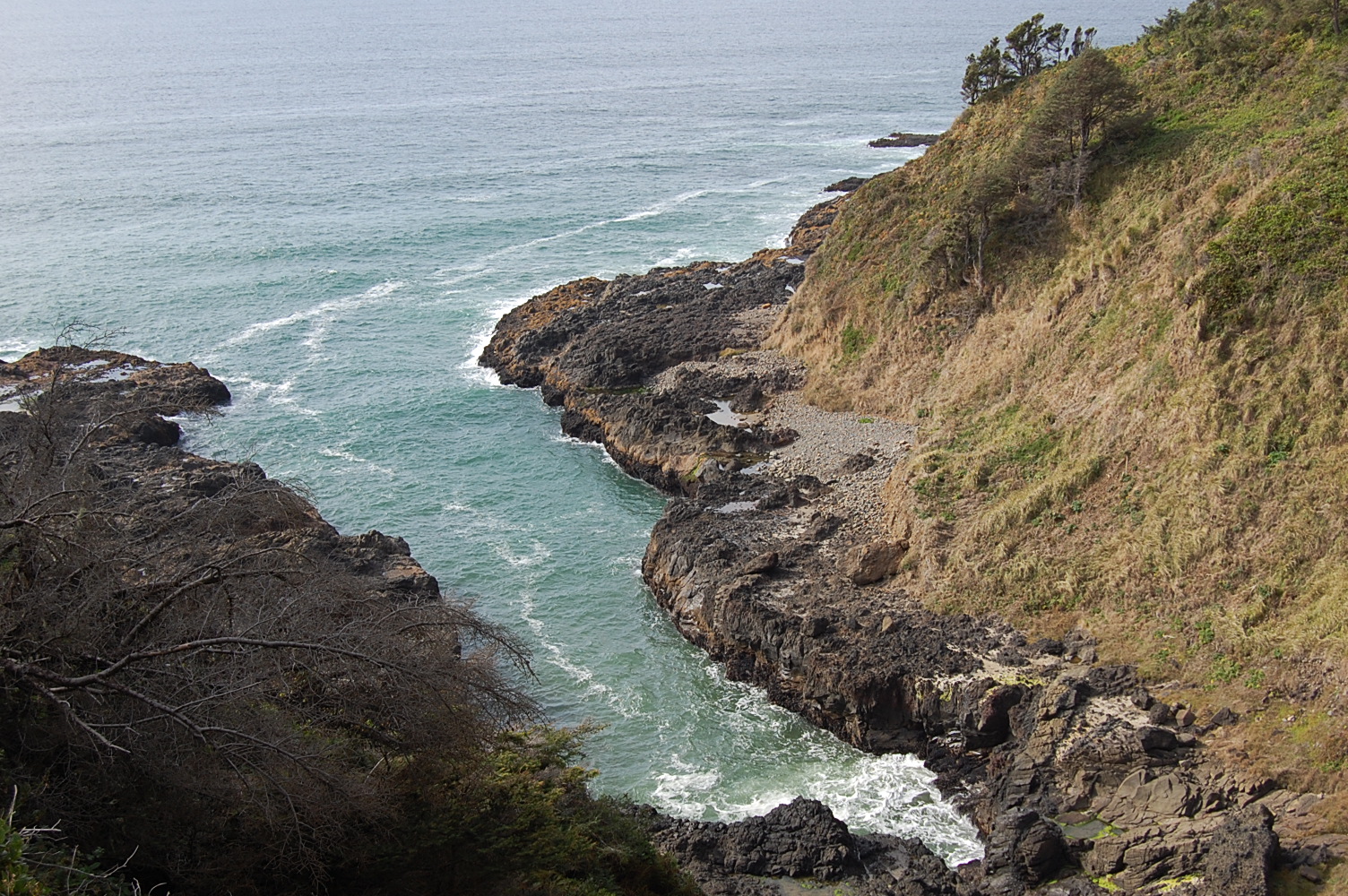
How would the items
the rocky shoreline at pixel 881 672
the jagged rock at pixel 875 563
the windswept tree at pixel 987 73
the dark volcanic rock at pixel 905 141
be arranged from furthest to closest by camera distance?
the dark volcanic rock at pixel 905 141 → the windswept tree at pixel 987 73 → the jagged rock at pixel 875 563 → the rocky shoreline at pixel 881 672

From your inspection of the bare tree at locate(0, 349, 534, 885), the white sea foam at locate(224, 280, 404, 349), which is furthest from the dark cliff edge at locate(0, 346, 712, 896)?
the white sea foam at locate(224, 280, 404, 349)

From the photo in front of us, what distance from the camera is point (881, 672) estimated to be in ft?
99.9

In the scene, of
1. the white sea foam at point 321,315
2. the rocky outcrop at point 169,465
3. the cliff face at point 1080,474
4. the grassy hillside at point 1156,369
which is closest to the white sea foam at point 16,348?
the rocky outcrop at point 169,465

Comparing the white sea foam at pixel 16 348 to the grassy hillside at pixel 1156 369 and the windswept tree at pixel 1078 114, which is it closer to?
the grassy hillside at pixel 1156 369

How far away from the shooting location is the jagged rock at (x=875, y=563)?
34.8 m

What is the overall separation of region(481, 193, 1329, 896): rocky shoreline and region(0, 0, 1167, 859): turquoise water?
1.36 meters

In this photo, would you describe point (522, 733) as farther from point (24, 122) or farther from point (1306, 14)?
point (24, 122)

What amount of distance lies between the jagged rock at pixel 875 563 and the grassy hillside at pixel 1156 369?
2.36 feet

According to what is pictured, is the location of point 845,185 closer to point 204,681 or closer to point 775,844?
point 775,844

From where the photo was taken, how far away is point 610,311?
205ft

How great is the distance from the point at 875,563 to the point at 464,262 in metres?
52.7

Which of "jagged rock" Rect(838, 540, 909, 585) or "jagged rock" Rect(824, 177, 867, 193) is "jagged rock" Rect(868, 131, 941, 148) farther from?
"jagged rock" Rect(838, 540, 909, 585)

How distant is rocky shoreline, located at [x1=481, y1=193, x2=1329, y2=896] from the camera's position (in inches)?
942

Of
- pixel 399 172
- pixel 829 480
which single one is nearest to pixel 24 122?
pixel 399 172
